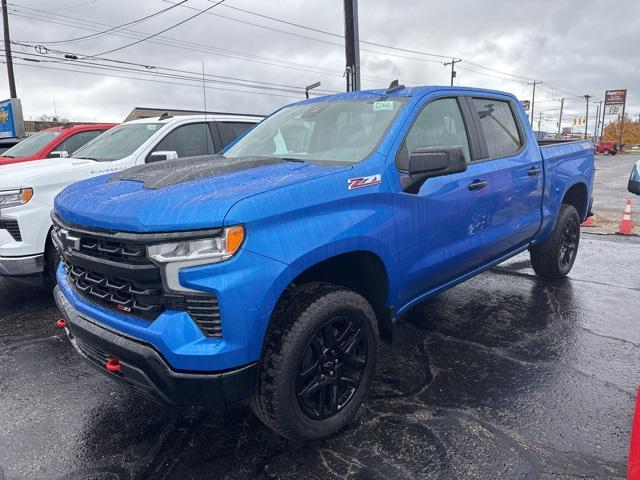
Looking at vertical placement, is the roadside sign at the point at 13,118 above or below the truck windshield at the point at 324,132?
above

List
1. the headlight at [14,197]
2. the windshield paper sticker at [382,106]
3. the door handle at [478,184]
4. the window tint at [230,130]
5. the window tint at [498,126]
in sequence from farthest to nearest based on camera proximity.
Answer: the window tint at [230,130], the headlight at [14,197], the window tint at [498,126], the door handle at [478,184], the windshield paper sticker at [382,106]

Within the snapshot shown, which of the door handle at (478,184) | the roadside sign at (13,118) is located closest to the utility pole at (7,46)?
the roadside sign at (13,118)

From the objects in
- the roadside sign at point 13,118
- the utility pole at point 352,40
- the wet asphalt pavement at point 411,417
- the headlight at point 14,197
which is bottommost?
the wet asphalt pavement at point 411,417

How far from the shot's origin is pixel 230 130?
21.4ft

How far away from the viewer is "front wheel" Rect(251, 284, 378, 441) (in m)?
2.34

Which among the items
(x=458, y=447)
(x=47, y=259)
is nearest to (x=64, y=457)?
(x=458, y=447)

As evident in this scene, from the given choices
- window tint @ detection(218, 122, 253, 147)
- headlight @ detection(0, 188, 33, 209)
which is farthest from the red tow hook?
window tint @ detection(218, 122, 253, 147)

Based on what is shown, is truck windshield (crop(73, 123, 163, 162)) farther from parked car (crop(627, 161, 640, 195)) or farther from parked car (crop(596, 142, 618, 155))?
parked car (crop(596, 142, 618, 155))

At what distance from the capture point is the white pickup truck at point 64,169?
4379 millimetres

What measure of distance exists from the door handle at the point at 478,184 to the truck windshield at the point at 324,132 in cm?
80

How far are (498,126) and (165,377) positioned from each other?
3.47 meters

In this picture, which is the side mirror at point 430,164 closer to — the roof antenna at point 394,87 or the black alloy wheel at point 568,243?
the roof antenna at point 394,87

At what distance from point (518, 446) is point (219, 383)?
1663mm

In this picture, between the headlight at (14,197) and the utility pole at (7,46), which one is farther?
the utility pole at (7,46)
